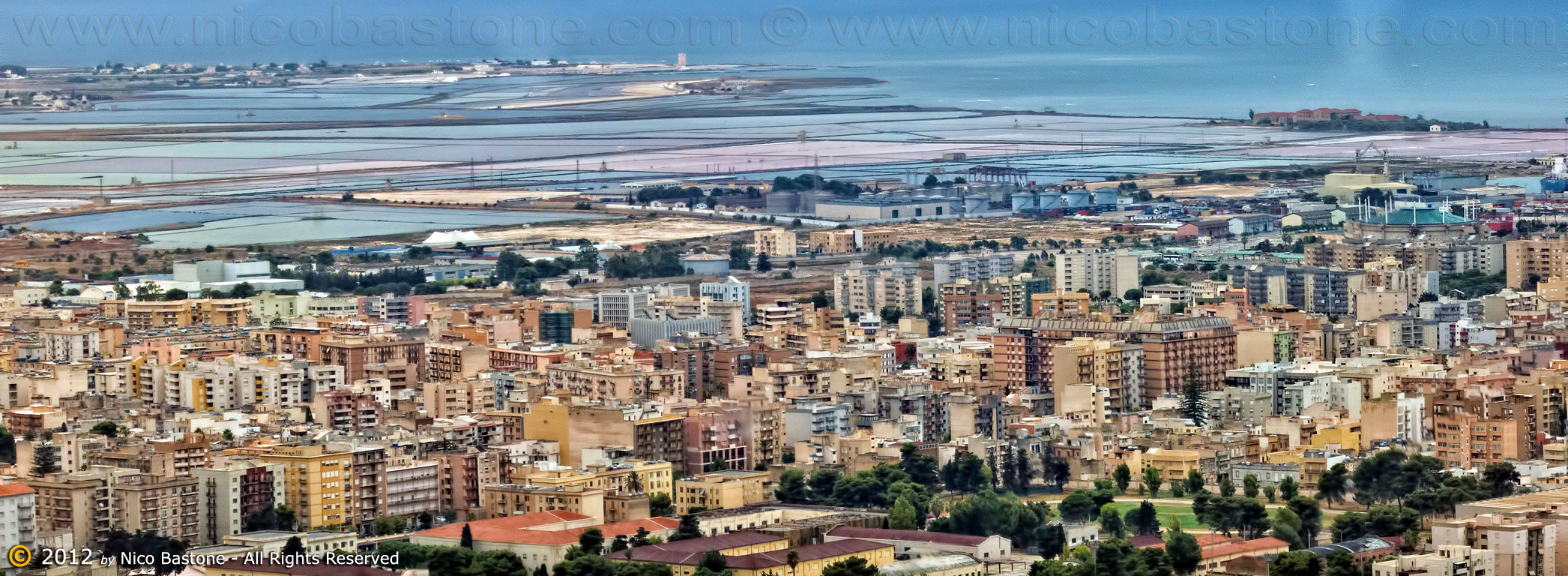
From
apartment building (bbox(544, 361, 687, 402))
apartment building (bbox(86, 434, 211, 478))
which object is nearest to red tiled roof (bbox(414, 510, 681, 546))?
apartment building (bbox(86, 434, 211, 478))

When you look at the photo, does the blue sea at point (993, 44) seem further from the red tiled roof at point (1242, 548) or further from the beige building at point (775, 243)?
the red tiled roof at point (1242, 548)

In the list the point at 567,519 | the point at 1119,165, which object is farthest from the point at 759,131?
the point at 567,519

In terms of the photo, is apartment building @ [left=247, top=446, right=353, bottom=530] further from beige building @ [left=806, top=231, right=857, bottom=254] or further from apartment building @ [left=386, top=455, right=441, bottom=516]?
beige building @ [left=806, top=231, right=857, bottom=254]

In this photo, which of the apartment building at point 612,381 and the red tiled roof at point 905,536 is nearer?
the red tiled roof at point 905,536

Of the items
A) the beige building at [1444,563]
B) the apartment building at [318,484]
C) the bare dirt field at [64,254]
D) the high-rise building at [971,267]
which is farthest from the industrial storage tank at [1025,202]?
the beige building at [1444,563]

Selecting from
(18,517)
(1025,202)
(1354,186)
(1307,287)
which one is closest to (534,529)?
(18,517)

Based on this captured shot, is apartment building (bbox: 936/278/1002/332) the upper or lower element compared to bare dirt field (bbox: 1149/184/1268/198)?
lower

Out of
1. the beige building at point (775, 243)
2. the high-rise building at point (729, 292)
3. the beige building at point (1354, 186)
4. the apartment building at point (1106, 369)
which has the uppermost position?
the beige building at point (1354, 186)
